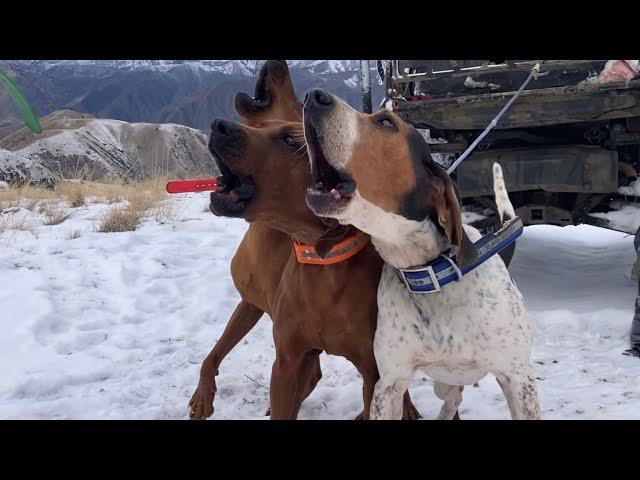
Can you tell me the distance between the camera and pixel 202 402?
9.15 ft

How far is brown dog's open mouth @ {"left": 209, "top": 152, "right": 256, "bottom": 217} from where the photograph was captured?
1.91 meters

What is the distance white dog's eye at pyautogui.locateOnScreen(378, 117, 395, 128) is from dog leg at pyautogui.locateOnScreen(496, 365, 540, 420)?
36.2 inches

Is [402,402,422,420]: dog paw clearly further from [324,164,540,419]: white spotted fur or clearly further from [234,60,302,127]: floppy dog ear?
[234,60,302,127]: floppy dog ear

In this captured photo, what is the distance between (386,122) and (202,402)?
168 centimetres

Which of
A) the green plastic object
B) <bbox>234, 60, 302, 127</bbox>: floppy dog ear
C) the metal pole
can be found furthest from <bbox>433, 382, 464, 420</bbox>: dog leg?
the metal pole

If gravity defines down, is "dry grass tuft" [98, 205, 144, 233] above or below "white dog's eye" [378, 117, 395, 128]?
below

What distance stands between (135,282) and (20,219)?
7.54 ft

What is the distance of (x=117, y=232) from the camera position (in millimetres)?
6078

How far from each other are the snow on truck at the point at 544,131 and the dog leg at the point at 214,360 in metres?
2.15

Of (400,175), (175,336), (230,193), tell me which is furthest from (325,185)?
(175,336)

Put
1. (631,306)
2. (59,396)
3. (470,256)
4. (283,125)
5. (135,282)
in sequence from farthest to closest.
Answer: (135,282) < (631,306) < (59,396) < (283,125) < (470,256)
